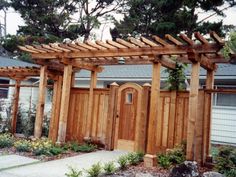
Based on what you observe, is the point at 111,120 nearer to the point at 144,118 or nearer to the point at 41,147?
the point at 144,118

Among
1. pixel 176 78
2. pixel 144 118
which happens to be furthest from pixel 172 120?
pixel 176 78

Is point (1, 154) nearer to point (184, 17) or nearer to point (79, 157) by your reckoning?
point (79, 157)

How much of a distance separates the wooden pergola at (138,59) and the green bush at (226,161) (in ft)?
2.31

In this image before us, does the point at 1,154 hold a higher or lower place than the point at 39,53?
lower

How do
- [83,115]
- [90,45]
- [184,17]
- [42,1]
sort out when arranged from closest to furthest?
[90,45]
[83,115]
[184,17]
[42,1]

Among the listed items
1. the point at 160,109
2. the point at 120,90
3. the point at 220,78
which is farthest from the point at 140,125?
the point at 220,78

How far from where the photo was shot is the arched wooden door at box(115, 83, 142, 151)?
919cm

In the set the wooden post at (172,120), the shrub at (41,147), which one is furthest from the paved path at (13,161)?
the wooden post at (172,120)

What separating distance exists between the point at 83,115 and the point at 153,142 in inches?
123

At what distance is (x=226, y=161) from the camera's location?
6.64 meters

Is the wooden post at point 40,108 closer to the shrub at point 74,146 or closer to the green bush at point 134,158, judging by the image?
the shrub at point 74,146

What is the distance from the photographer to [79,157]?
8.21m

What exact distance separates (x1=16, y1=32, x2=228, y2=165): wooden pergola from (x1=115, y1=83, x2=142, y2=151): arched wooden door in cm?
82

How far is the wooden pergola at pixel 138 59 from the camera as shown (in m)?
7.33
